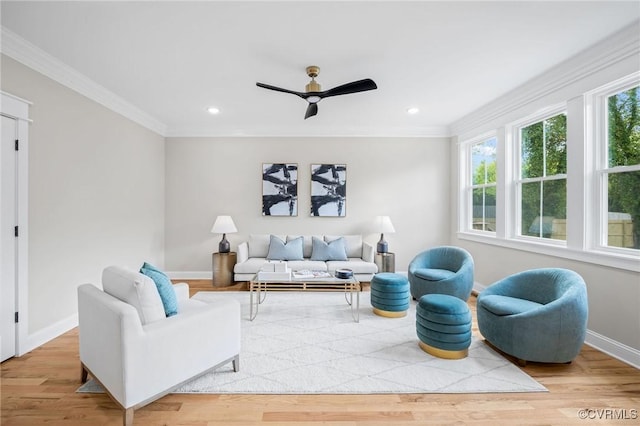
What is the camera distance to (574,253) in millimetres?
2844

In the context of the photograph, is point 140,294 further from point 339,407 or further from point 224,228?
point 224,228

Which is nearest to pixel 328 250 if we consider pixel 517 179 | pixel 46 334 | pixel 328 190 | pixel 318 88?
pixel 328 190

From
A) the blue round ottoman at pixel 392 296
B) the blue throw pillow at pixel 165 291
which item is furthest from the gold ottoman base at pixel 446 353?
the blue throw pillow at pixel 165 291

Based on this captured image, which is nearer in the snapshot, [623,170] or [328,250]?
[623,170]

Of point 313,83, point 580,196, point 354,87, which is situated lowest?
point 580,196

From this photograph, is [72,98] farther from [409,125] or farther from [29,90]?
[409,125]

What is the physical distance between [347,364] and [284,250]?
2.63 meters

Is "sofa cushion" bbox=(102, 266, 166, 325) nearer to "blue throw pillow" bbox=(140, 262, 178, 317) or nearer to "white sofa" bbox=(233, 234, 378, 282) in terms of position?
"blue throw pillow" bbox=(140, 262, 178, 317)

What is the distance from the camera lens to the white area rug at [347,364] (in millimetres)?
2059

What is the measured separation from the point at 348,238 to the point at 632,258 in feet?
11.3

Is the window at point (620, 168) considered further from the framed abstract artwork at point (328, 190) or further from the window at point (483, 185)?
the framed abstract artwork at point (328, 190)

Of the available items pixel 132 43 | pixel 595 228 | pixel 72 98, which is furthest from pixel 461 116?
pixel 72 98

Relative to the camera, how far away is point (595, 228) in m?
2.74

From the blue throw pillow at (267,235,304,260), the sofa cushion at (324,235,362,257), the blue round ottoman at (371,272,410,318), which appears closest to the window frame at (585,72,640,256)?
the blue round ottoman at (371,272,410,318)
